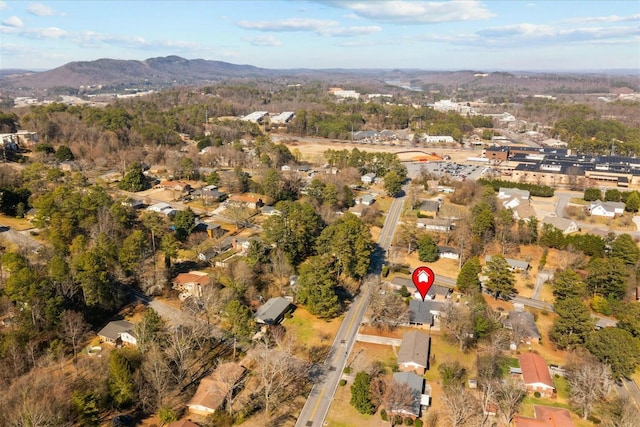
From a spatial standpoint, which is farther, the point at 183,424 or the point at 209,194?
the point at 209,194

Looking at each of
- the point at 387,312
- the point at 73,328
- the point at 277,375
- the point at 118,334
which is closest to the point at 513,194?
the point at 387,312

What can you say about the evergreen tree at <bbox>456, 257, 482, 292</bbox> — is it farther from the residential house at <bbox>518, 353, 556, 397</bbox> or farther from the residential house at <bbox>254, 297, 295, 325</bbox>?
the residential house at <bbox>254, 297, 295, 325</bbox>

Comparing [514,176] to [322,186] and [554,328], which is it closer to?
[322,186]

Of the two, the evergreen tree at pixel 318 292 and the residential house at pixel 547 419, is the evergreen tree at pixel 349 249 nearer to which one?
the evergreen tree at pixel 318 292

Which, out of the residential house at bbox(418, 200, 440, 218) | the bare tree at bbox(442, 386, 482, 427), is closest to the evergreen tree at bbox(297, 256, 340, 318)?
the bare tree at bbox(442, 386, 482, 427)

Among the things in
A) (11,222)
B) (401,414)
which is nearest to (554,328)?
(401,414)

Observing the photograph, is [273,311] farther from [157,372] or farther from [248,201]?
[248,201]

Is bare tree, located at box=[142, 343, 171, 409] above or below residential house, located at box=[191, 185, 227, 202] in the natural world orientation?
below
